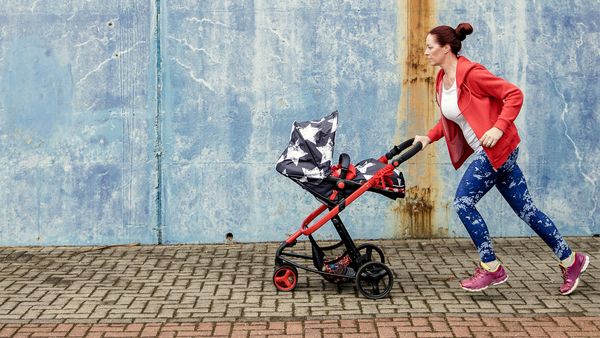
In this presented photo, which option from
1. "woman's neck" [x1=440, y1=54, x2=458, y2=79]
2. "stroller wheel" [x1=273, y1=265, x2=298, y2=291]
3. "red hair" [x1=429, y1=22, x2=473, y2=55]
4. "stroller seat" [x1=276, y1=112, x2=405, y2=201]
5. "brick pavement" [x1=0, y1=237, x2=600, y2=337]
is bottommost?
"brick pavement" [x1=0, y1=237, x2=600, y2=337]

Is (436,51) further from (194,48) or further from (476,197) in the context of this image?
(194,48)

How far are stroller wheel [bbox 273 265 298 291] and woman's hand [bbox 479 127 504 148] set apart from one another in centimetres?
159

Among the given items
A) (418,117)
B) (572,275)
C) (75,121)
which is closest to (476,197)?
(572,275)

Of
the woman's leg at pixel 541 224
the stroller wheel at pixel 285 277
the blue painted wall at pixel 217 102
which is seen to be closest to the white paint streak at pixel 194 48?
the blue painted wall at pixel 217 102

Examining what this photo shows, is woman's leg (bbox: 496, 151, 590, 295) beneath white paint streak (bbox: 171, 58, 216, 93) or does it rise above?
beneath

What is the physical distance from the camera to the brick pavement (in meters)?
5.42

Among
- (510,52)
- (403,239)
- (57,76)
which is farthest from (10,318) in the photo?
(510,52)

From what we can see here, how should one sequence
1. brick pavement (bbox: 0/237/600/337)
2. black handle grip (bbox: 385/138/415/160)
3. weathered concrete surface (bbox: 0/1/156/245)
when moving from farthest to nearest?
weathered concrete surface (bbox: 0/1/156/245)
black handle grip (bbox: 385/138/415/160)
brick pavement (bbox: 0/237/600/337)

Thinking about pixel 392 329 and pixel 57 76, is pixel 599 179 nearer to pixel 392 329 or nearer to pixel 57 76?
pixel 392 329

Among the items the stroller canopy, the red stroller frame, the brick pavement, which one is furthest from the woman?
the stroller canopy

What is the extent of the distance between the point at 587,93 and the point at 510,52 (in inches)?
31.1

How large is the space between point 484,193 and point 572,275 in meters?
0.82

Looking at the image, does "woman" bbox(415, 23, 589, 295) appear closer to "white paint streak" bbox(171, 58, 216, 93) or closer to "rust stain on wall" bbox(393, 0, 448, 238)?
"rust stain on wall" bbox(393, 0, 448, 238)

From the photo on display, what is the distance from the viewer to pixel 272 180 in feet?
26.7
